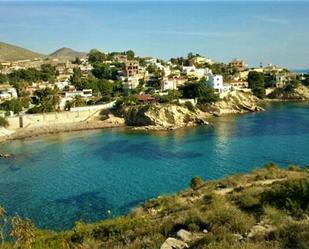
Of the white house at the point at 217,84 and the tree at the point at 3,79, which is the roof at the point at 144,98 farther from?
the tree at the point at 3,79

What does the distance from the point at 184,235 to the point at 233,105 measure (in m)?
51.0

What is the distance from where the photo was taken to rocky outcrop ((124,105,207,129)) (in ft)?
155

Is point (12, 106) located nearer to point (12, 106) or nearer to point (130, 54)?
point (12, 106)

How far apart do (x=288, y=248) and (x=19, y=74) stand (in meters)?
69.6

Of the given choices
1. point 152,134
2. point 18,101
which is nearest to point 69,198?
point 152,134

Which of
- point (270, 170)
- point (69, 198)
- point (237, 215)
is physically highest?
point (237, 215)

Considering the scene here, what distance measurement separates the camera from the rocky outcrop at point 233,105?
56125 mm

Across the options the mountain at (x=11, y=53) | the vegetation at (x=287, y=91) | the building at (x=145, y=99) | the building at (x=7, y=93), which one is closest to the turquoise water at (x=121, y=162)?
the building at (x=145, y=99)

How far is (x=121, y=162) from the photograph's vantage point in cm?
3155

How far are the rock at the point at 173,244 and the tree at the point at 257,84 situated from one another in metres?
62.8

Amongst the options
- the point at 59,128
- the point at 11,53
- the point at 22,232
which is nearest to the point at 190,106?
the point at 59,128

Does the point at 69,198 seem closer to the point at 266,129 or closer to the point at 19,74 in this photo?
the point at 266,129

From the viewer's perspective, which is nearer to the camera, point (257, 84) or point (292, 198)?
point (292, 198)

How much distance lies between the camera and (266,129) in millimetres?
43031
